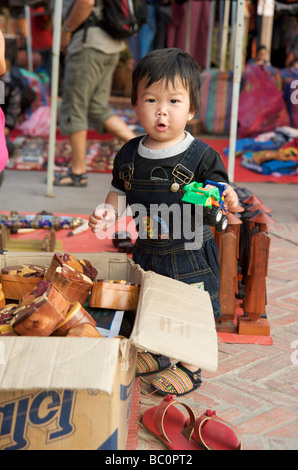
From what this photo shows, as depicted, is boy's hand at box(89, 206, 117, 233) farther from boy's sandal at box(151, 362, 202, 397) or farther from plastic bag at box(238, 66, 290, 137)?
plastic bag at box(238, 66, 290, 137)

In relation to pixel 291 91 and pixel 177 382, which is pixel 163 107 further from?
pixel 291 91

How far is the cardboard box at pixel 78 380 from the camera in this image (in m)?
1.50

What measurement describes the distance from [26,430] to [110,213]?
98cm

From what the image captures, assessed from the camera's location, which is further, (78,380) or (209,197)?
(209,197)

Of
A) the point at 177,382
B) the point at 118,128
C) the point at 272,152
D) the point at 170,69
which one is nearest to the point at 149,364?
the point at 177,382

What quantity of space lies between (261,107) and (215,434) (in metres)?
6.24

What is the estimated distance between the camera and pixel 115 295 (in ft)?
7.28

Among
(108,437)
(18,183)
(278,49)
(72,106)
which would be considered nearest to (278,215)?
(72,106)

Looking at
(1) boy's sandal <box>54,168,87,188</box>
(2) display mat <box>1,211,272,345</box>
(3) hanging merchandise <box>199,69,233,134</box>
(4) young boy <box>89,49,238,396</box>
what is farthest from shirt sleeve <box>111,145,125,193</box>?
(3) hanging merchandise <box>199,69,233,134</box>

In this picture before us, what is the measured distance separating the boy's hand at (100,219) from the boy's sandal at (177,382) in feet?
2.04

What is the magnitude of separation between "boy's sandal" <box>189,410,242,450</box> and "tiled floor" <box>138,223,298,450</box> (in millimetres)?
78

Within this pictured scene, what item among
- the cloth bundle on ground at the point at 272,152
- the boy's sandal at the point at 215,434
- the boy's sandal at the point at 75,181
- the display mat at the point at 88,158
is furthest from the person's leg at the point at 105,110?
the boy's sandal at the point at 215,434

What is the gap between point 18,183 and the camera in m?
5.57

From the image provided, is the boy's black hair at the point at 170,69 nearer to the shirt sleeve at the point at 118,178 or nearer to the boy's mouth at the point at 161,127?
the boy's mouth at the point at 161,127
